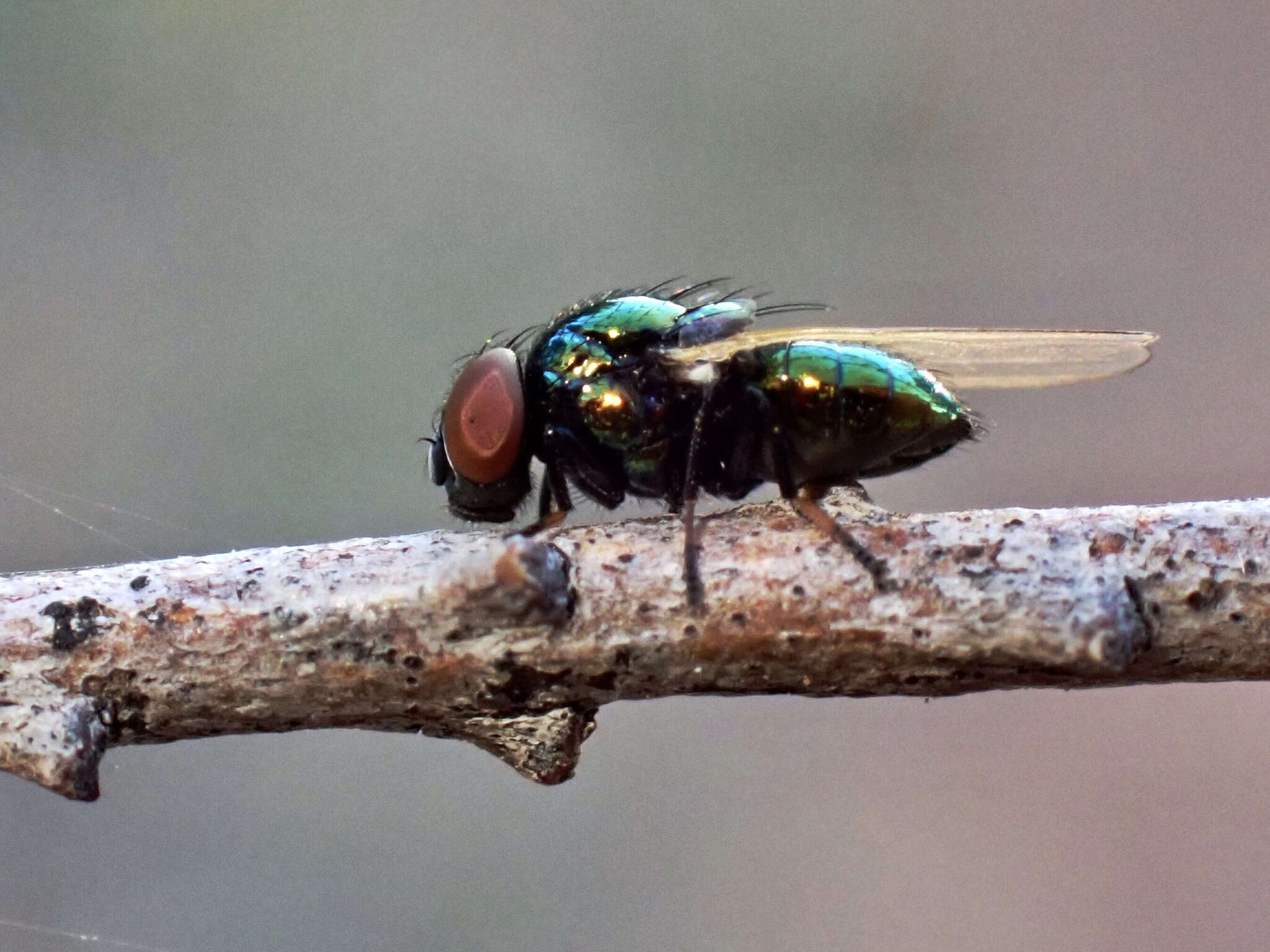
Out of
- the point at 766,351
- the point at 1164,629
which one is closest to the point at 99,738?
the point at 766,351

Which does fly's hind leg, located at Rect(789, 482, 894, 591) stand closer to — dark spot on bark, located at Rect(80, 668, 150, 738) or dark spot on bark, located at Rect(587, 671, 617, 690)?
dark spot on bark, located at Rect(587, 671, 617, 690)

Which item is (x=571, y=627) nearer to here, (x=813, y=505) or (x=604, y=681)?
(x=604, y=681)

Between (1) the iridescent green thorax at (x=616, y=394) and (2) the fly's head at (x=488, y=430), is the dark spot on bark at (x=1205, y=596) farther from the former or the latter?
(2) the fly's head at (x=488, y=430)

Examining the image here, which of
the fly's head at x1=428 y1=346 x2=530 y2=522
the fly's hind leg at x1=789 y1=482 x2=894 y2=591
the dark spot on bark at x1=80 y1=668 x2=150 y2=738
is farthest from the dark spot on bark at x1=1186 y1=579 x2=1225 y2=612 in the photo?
the dark spot on bark at x1=80 y1=668 x2=150 y2=738

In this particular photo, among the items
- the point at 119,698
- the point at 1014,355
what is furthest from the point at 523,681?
the point at 1014,355

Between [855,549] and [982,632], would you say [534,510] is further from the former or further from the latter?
[982,632]

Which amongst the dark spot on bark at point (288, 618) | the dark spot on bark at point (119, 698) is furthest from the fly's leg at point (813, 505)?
the dark spot on bark at point (119, 698)

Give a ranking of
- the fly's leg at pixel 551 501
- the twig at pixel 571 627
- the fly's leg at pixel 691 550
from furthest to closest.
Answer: the fly's leg at pixel 551 501 < the fly's leg at pixel 691 550 < the twig at pixel 571 627

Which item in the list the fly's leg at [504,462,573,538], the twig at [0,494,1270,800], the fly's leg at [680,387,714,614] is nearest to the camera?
the twig at [0,494,1270,800]
